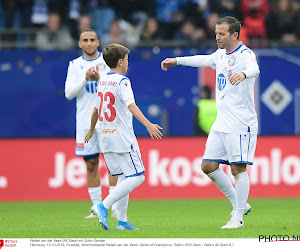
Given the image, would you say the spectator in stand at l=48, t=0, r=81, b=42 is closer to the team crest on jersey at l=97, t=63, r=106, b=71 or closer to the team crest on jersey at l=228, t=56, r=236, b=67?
the team crest on jersey at l=97, t=63, r=106, b=71

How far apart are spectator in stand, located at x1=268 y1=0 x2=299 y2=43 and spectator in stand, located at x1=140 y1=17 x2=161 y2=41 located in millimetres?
2787

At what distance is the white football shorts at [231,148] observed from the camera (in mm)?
9047

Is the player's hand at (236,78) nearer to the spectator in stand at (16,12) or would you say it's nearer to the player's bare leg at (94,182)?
the player's bare leg at (94,182)

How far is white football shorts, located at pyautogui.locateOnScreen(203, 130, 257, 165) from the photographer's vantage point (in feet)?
29.7

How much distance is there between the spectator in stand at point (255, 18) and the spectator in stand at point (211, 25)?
75 cm

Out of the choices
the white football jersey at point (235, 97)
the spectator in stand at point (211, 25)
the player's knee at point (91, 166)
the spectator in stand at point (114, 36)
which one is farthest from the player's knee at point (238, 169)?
the spectator in stand at point (211, 25)

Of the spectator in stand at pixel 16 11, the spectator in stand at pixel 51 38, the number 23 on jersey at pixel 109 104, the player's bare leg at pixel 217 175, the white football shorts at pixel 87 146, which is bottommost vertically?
the player's bare leg at pixel 217 175

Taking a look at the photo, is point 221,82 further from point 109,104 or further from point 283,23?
point 283,23

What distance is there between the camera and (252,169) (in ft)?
49.0

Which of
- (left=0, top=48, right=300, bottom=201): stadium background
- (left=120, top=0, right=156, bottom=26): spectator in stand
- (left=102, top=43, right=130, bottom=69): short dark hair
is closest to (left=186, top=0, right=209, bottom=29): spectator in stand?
(left=120, top=0, right=156, bottom=26): spectator in stand

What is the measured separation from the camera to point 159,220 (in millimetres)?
10500

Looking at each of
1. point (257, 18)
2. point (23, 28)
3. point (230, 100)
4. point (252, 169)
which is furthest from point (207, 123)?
point (230, 100)

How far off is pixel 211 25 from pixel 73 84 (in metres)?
8.27

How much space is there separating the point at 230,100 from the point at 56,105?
9937 millimetres
